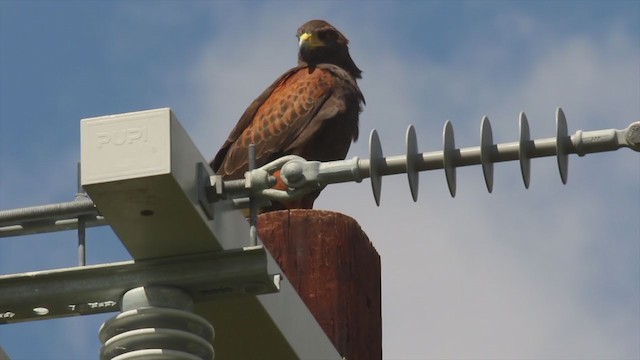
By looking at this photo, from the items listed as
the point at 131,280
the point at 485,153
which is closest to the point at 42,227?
the point at 131,280

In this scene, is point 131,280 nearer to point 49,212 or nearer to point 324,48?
point 49,212

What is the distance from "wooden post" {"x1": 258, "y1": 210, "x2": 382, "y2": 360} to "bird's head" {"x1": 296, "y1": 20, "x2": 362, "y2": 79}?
601 centimetres

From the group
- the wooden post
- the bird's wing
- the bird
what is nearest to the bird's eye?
the bird

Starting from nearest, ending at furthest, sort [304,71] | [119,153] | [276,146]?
[119,153] < [276,146] < [304,71]

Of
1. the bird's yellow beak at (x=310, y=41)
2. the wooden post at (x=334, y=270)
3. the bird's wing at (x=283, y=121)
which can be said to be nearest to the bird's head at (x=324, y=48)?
the bird's yellow beak at (x=310, y=41)

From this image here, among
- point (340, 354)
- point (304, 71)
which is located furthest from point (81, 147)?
point (304, 71)

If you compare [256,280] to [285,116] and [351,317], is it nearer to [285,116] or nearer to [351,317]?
[351,317]

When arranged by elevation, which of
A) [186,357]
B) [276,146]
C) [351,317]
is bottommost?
[186,357]

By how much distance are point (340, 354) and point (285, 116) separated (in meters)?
5.38

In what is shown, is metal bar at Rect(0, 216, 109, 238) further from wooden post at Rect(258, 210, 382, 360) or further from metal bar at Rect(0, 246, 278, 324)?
wooden post at Rect(258, 210, 382, 360)

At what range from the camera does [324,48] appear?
12.4 metres

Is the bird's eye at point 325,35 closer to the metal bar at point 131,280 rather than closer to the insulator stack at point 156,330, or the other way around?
the metal bar at point 131,280

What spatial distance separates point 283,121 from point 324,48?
1356 mm

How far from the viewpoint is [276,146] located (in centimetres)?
1106
